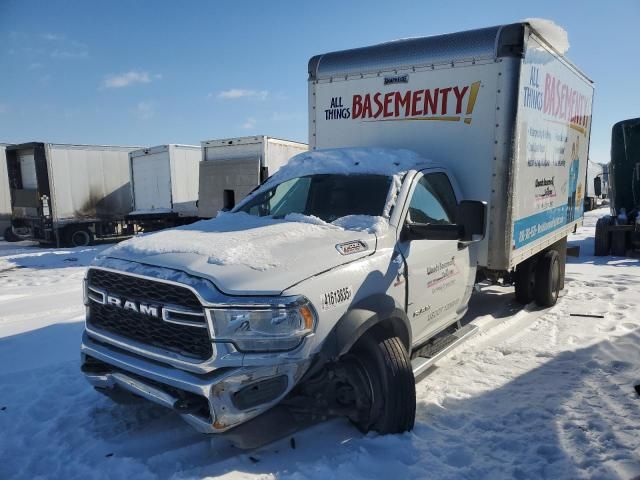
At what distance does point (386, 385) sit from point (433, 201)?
74.3 inches

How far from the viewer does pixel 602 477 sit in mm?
2799

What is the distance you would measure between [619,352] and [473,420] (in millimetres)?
2392

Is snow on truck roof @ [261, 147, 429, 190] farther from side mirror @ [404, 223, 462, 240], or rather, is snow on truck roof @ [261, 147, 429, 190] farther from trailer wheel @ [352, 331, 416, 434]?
trailer wheel @ [352, 331, 416, 434]

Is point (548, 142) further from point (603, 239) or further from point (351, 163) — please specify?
point (603, 239)

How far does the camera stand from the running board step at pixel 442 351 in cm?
371

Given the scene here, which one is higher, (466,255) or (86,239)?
(466,255)

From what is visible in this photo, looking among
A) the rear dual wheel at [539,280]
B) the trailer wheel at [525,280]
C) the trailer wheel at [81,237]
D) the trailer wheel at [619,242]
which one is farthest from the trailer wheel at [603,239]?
the trailer wheel at [81,237]

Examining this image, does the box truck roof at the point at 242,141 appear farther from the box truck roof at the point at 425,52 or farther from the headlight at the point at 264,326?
the headlight at the point at 264,326

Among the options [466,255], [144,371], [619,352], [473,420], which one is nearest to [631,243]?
[619,352]

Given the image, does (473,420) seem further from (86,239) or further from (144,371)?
(86,239)

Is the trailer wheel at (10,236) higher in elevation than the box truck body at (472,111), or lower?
lower

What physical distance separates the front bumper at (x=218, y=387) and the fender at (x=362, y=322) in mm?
230

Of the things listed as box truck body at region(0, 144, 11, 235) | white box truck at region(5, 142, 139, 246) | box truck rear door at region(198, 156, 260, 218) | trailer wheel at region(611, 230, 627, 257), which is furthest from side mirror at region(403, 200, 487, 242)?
box truck body at region(0, 144, 11, 235)

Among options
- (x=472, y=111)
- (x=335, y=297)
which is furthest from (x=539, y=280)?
(x=335, y=297)
